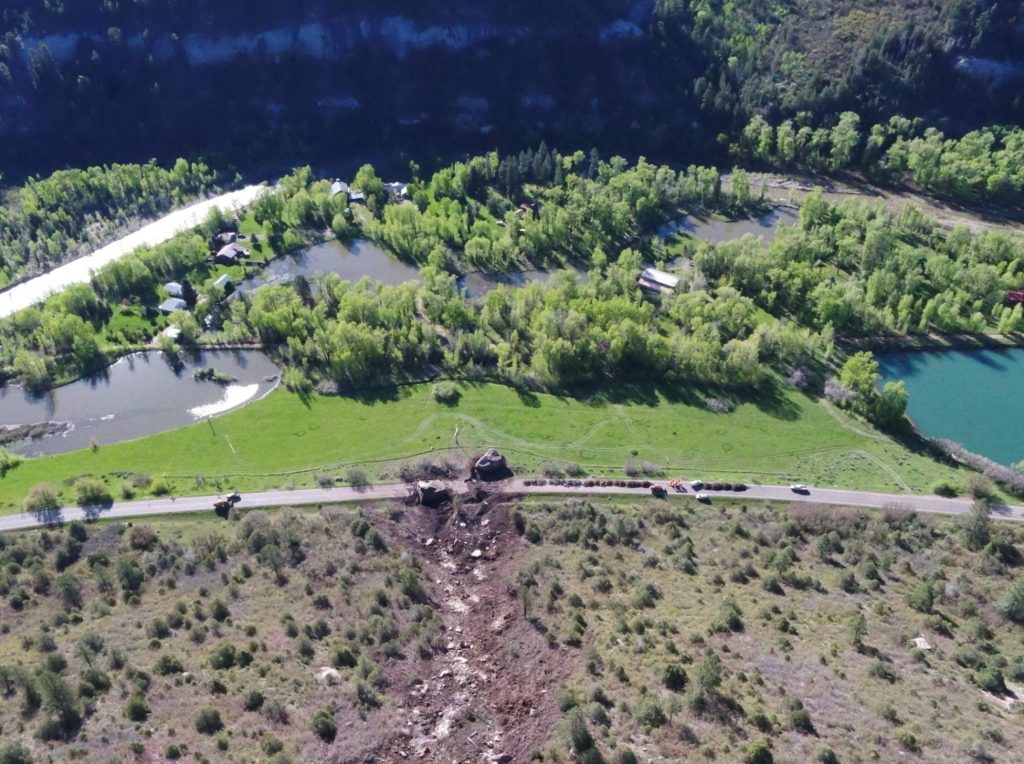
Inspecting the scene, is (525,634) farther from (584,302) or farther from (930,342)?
(930,342)

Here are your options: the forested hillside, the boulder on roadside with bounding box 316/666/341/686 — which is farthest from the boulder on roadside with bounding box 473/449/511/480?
the forested hillside

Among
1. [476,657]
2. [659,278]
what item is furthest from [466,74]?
[476,657]

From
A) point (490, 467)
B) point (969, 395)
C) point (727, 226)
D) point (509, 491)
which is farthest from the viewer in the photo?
point (727, 226)

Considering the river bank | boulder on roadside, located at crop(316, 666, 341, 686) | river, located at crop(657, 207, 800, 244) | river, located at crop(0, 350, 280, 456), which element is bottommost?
river, located at crop(0, 350, 280, 456)

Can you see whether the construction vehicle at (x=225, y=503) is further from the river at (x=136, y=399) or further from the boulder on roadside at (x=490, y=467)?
the boulder on roadside at (x=490, y=467)

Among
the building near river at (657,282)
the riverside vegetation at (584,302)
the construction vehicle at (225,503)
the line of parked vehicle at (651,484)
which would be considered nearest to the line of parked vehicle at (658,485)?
the line of parked vehicle at (651,484)

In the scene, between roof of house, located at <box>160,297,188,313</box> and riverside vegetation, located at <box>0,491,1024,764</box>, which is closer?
riverside vegetation, located at <box>0,491,1024,764</box>

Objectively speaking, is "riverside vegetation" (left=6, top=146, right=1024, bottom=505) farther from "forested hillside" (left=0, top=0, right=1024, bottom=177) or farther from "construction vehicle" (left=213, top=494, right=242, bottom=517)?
"forested hillside" (left=0, top=0, right=1024, bottom=177)

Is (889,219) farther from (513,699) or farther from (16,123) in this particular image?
(16,123)
